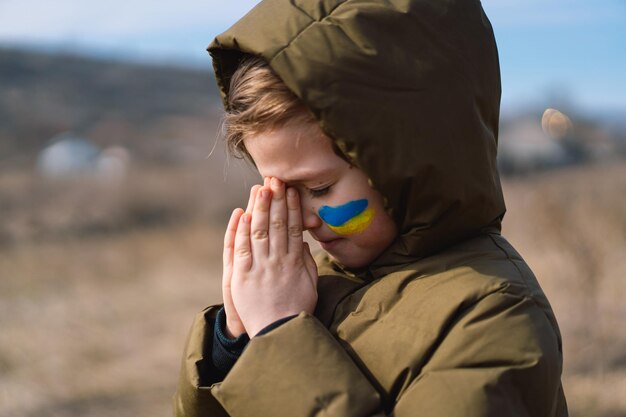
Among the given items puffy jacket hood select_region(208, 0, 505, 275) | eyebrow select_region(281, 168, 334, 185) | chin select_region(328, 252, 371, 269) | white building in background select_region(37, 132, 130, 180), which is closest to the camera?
puffy jacket hood select_region(208, 0, 505, 275)

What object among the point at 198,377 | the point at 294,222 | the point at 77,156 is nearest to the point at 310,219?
the point at 294,222

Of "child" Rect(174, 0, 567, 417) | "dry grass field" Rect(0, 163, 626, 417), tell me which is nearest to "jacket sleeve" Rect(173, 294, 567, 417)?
"child" Rect(174, 0, 567, 417)

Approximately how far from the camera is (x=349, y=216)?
158cm

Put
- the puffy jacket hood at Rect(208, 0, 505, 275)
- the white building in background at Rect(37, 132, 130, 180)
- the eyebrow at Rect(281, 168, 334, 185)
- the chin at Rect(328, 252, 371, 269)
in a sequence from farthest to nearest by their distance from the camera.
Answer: the white building in background at Rect(37, 132, 130, 180) < the chin at Rect(328, 252, 371, 269) < the eyebrow at Rect(281, 168, 334, 185) < the puffy jacket hood at Rect(208, 0, 505, 275)

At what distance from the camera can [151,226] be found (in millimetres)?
19812

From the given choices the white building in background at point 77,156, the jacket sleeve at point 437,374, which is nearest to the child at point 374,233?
the jacket sleeve at point 437,374

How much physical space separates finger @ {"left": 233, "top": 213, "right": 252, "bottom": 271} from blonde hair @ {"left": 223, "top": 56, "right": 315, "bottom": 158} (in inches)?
7.5

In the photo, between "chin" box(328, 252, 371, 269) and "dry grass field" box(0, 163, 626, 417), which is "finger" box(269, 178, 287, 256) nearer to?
"chin" box(328, 252, 371, 269)

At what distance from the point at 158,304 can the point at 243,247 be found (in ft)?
28.6

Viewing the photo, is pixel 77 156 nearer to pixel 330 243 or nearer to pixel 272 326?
pixel 330 243

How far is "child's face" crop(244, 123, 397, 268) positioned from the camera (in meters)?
1.53

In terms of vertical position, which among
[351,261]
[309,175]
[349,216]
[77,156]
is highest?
[309,175]

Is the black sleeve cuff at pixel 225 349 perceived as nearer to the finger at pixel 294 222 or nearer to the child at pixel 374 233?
the child at pixel 374 233

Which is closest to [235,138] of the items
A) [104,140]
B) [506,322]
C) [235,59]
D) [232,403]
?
[235,59]
